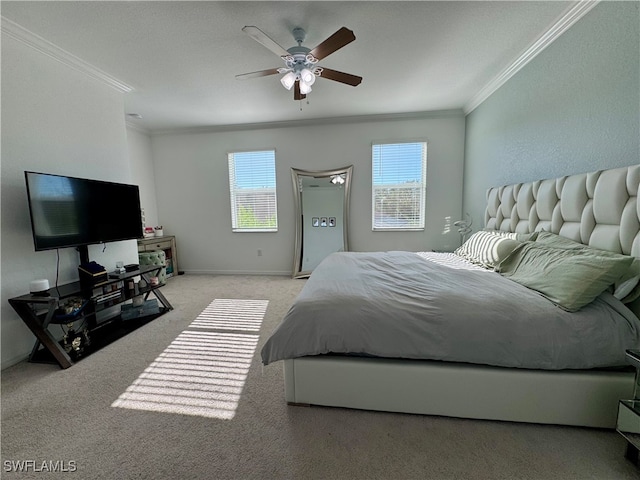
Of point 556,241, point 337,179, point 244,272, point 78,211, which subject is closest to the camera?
point 556,241

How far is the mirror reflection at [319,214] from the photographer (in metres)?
4.41

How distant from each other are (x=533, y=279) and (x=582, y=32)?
1915mm

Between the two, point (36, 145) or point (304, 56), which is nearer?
point (304, 56)

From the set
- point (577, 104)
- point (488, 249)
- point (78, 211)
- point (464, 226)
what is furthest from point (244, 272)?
point (577, 104)

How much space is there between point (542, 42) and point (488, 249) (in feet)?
6.16

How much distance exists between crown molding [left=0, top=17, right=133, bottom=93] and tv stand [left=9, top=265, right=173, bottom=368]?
6.99 ft

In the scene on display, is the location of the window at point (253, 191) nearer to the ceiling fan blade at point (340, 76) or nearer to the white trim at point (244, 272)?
the white trim at point (244, 272)

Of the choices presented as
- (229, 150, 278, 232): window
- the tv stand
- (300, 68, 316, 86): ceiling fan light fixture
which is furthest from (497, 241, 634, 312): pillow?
(229, 150, 278, 232): window

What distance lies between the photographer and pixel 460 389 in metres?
1.40

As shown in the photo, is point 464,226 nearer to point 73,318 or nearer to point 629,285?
point 629,285

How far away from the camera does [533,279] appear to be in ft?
5.42

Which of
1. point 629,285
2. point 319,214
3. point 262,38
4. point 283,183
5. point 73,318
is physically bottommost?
point 73,318

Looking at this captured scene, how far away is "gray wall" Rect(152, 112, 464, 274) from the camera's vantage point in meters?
4.17

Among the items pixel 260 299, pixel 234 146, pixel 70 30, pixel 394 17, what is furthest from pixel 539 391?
pixel 234 146
